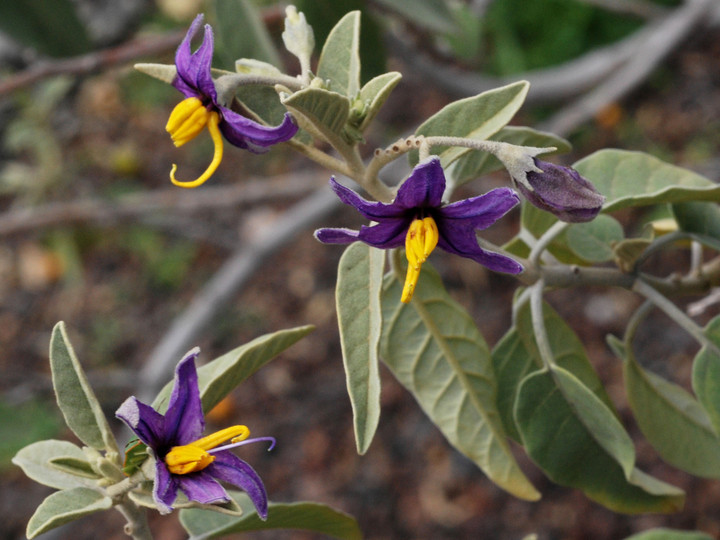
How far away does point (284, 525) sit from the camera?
1.03 metres

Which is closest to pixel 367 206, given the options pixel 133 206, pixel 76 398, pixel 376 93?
pixel 376 93

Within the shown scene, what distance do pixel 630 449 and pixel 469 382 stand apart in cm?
22

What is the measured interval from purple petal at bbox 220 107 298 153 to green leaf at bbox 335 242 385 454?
15 centimetres

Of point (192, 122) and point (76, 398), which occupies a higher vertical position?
point (192, 122)

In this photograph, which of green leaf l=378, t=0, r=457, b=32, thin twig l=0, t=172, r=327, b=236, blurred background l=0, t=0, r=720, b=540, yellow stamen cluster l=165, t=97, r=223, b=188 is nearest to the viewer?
yellow stamen cluster l=165, t=97, r=223, b=188

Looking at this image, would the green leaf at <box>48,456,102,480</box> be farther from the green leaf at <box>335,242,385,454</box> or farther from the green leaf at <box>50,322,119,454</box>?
the green leaf at <box>335,242,385,454</box>

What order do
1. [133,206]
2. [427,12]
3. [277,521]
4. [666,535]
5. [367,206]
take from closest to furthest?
[367,206] → [277,521] → [666,535] → [427,12] → [133,206]

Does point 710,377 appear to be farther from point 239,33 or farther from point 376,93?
point 239,33

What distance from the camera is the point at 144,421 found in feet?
2.60

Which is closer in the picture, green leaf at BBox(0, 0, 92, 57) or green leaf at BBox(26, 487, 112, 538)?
green leaf at BBox(26, 487, 112, 538)

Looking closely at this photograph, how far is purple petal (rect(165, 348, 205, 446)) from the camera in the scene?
2.62 ft

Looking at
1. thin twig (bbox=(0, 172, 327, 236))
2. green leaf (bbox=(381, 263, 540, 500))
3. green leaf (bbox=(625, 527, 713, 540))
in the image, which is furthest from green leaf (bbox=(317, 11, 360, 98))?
thin twig (bbox=(0, 172, 327, 236))

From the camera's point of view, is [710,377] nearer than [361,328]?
No

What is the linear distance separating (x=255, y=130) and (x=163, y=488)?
351mm
